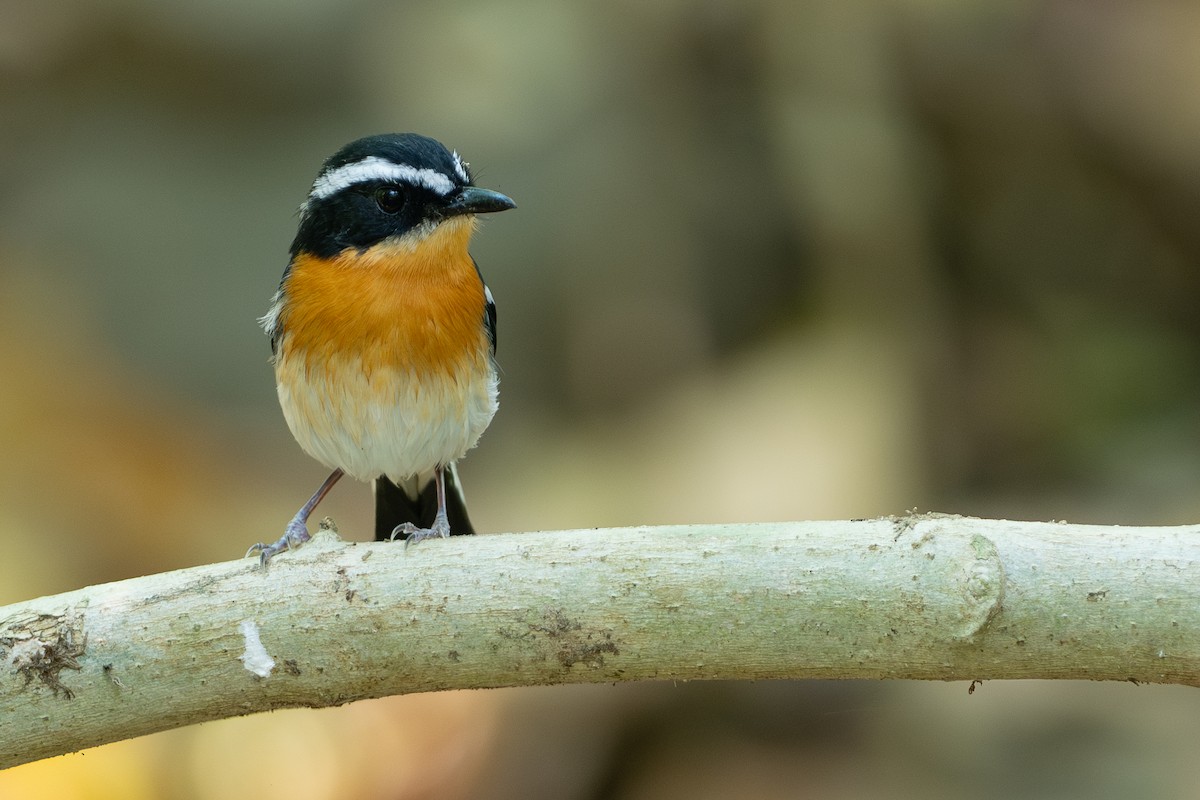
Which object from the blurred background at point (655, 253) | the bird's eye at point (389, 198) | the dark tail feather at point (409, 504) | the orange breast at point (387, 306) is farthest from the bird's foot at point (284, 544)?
the blurred background at point (655, 253)

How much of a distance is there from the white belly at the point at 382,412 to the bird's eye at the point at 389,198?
0.61 meters

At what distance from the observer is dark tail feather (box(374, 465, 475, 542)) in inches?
224

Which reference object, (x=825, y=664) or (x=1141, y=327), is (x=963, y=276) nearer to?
(x=1141, y=327)

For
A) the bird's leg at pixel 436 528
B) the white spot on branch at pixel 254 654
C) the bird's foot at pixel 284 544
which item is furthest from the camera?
the bird's leg at pixel 436 528

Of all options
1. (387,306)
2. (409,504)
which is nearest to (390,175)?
(387,306)

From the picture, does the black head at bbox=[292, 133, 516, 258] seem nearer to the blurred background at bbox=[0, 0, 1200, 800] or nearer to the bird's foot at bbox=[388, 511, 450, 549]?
the bird's foot at bbox=[388, 511, 450, 549]

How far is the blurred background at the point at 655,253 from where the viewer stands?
9141mm

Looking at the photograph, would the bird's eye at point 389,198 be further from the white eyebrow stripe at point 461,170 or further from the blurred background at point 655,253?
the blurred background at point 655,253

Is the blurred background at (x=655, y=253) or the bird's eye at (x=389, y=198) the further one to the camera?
the blurred background at (x=655, y=253)

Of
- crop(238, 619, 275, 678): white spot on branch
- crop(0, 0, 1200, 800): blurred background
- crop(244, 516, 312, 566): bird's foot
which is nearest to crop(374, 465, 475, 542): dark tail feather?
crop(244, 516, 312, 566): bird's foot

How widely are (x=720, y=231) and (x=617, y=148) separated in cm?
110

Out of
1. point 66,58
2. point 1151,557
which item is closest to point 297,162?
point 66,58

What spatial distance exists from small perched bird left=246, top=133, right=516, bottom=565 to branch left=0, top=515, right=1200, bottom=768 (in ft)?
3.63

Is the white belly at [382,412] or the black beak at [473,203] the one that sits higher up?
the black beak at [473,203]
